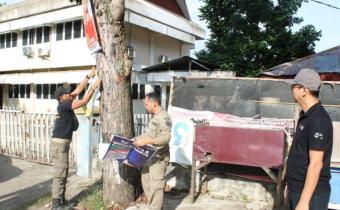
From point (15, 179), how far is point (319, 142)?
676cm

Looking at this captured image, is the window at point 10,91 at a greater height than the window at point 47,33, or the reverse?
the window at point 47,33

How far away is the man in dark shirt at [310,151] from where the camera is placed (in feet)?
9.21

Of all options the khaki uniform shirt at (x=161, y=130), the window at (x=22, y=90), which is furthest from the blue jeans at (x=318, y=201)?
the window at (x=22, y=90)

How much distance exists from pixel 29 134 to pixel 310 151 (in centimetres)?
826

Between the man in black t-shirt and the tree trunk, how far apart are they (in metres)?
0.33

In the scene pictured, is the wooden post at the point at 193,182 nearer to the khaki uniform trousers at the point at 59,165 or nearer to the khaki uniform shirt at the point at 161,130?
the khaki uniform shirt at the point at 161,130

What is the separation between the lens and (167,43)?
2070 centimetres

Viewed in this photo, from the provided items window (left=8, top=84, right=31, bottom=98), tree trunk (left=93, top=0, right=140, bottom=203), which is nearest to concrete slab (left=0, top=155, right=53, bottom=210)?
tree trunk (left=93, top=0, right=140, bottom=203)

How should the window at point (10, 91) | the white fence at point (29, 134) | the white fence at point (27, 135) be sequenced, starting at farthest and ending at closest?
the window at point (10, 91)
the white fence at point (27, 135)
the white fence at point (29, 134)

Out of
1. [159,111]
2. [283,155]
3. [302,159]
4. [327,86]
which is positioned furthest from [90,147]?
[302,159]

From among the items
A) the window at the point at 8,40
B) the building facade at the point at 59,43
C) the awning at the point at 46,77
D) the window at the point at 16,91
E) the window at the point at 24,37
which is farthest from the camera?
the window at the point at 16,91

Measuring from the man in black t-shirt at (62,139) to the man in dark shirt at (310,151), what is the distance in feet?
11.3

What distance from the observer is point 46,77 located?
59.9 ft

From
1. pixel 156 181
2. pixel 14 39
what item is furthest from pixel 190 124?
pixel 14 39
